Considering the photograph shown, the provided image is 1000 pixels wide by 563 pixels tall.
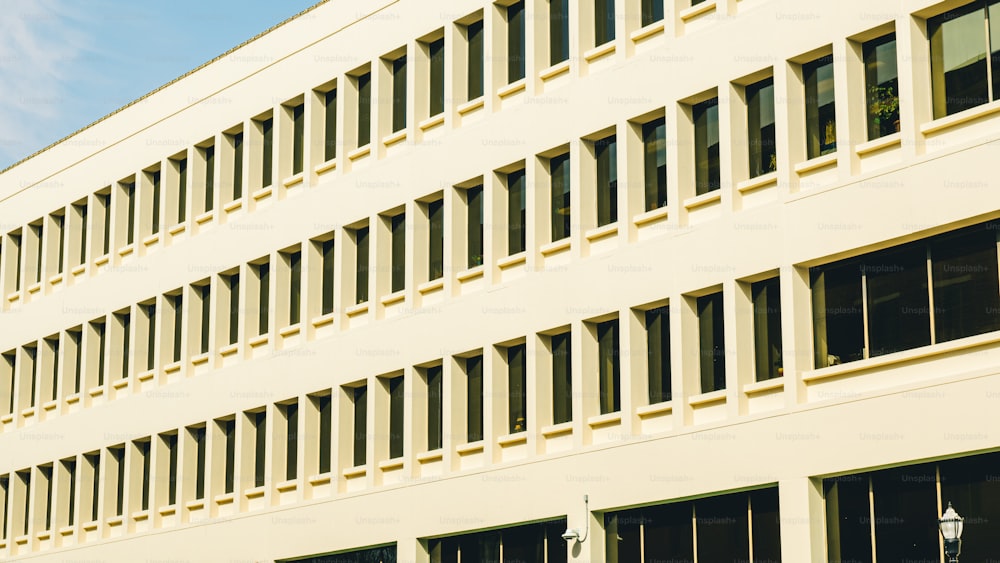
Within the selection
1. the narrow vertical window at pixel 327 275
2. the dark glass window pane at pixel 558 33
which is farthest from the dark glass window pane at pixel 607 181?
the narrow vertical window at pixel 327 275

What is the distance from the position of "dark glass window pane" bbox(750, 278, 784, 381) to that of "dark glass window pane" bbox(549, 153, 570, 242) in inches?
226

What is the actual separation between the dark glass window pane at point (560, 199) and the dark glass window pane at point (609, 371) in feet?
8.72

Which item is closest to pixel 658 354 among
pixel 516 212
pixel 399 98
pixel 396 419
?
pixel 516 212

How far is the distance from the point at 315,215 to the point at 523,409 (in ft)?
29.3

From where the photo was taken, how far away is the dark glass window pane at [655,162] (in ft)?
108

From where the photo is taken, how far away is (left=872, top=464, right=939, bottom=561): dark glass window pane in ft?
87.9

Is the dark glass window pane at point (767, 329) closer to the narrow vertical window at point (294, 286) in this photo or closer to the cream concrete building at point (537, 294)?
the cream concrete building at point (537, 294)

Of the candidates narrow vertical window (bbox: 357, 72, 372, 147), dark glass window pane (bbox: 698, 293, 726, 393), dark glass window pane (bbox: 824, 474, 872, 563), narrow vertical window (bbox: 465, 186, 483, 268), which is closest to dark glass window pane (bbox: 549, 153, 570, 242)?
narrow vertical window (bbox: 465, 186, 483, 268)

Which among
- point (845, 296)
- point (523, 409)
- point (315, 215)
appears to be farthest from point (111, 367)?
point (845, 296)

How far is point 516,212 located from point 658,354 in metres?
5.56

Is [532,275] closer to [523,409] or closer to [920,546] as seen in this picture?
[523,409]

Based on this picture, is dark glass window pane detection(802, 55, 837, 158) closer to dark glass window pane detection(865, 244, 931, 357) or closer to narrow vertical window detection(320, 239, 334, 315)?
dark glass window pane detection(865, 244, 931, 357)

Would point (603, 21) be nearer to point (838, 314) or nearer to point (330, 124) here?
point (838, 314)

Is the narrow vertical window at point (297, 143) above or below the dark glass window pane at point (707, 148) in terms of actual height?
above
